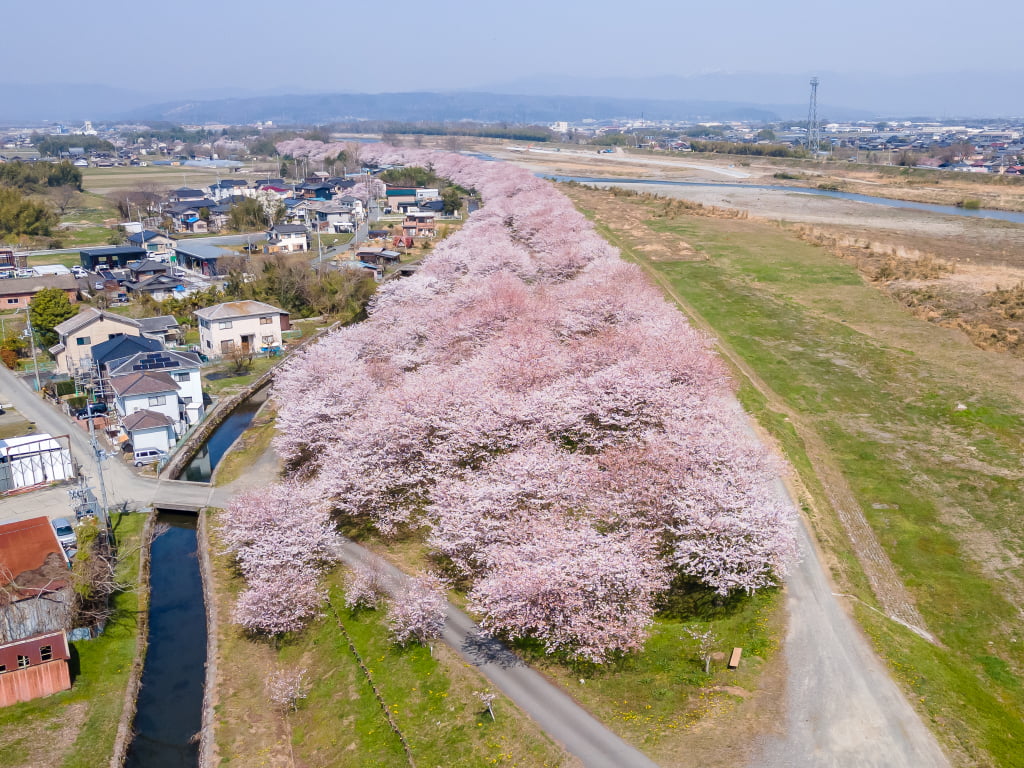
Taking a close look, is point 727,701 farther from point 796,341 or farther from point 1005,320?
point 1005,320

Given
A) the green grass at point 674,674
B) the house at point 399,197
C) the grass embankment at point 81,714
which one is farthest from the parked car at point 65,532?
the house at point 399,197

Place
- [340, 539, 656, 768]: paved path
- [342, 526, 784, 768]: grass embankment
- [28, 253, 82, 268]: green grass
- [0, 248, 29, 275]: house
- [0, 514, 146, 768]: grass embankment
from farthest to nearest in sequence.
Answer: [28, 253, 82, 268]: green grass < [0, 248, 29, 275]: house < [0, 514, 146, 768]: grass embankment < [342, 526, 784, 768]: grass embankment < [340, 539, 656, 768]: paved path

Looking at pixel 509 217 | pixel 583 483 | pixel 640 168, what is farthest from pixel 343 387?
pixel 640 168

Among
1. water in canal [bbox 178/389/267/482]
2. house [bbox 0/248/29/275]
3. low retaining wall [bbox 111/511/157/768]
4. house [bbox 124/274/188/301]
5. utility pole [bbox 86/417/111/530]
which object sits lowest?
low retaining wall [bbox 111/511/157/768]

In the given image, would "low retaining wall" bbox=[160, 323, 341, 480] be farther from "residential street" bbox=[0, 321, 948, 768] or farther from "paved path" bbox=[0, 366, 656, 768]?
"residential street" bbox=[0, 321, 948, 768]

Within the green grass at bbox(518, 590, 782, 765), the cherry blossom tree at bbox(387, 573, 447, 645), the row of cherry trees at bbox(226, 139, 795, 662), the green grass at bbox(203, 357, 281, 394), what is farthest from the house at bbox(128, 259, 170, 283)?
the green grass at bbox(518, 590, 782, 765)

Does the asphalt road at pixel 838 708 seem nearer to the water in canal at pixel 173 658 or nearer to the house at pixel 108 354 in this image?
the water in canal at pixel 173 658
